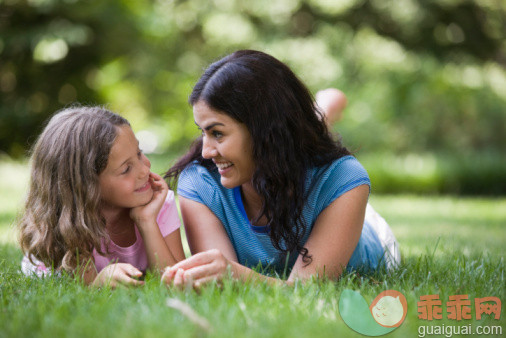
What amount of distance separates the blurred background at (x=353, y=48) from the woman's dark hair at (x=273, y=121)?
9635 millimetres

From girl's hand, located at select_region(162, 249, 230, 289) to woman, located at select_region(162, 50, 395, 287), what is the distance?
0.17 meters

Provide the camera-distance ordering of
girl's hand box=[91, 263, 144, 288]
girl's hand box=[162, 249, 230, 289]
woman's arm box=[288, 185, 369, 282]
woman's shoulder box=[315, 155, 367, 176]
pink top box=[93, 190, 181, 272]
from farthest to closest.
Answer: pink top box=[93, 190, 181, 272], woman's shoulder box=[315, 155, 367, 176], woman's arm box=[288, 185, 369, 282], girl's hand box=[91, 263, 144, 288], girl's hand box=[162, 249, 230, 289]

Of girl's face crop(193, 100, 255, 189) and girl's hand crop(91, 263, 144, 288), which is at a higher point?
girl's face crop(193, 100, 255, 189)

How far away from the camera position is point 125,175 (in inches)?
114

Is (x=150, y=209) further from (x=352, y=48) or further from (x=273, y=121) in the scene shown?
(x=352, y=48)

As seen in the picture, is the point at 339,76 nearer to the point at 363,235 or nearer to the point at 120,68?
the point at 120,68

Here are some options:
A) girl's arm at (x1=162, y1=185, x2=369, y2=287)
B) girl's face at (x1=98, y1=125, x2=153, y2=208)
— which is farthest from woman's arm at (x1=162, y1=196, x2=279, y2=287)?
girl's face at (x1=98, y1=125, x2=153, y2=208)

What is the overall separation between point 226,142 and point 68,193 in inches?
33.2

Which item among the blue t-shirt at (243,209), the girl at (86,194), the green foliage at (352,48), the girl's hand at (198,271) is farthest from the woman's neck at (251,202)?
the green foliage at (352,48)

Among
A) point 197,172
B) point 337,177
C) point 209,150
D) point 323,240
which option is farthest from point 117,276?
point 337,177

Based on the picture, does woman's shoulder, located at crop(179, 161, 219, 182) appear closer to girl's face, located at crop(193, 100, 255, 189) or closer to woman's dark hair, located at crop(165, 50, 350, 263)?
girl's face, located at crop(193, 100, 255, 189)

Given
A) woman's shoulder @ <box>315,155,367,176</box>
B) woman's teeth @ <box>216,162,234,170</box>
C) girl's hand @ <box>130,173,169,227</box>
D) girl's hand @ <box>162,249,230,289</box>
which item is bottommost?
girl's hand @ <box>162,249,230,289</box>

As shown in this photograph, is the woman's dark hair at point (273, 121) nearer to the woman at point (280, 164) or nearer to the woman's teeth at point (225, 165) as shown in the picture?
the woman at point (280, 164)

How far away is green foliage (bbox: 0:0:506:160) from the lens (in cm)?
1323
